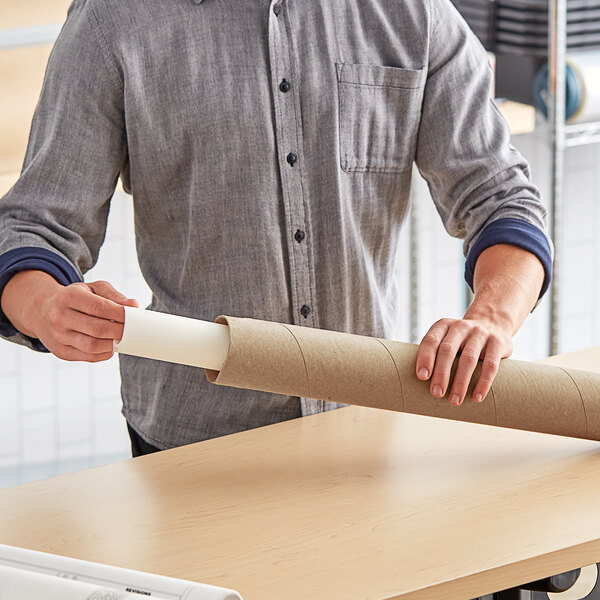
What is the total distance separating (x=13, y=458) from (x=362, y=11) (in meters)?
2.06

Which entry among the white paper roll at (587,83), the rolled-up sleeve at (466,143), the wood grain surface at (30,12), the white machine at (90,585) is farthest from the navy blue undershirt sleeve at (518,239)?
the white paper roll at (587,83)

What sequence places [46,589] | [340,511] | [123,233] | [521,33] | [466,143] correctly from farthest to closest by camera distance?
[123,233] → [521,33] → [466,143] → [340,511] → [46,589]

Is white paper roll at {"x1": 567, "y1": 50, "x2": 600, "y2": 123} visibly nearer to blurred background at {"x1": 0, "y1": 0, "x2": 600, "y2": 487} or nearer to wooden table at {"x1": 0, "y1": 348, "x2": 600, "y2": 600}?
blurred background at {"x1": 0, "y1": 0, "x2": 600, "y2": 487}

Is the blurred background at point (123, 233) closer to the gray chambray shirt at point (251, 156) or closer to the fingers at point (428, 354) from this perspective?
the gray chambray shirt at point (251, 156)

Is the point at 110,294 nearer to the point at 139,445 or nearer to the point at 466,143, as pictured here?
the point at 139,445

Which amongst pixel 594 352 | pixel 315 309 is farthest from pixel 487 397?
pixel 594 352

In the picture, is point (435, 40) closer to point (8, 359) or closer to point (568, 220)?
point (8, 359)

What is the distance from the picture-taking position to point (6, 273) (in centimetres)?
118

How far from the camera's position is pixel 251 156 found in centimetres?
132

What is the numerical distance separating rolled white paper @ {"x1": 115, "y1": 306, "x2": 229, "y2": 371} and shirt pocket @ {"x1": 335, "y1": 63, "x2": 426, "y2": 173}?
422 millimetres

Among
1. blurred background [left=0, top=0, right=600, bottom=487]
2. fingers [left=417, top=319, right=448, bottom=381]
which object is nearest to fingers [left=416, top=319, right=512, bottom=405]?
fingers [left=417, top=319, right=448, bottom=381]

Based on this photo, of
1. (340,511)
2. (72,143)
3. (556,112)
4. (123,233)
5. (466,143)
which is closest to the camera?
(340,511)

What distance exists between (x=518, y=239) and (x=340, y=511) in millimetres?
497

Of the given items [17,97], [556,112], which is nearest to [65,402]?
[17,97]
